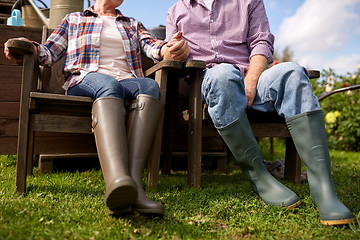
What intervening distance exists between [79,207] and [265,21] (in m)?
1.58

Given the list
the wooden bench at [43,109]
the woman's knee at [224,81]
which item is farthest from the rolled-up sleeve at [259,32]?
the wooden bench at [43,109]

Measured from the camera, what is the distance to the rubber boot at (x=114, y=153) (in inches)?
48.6

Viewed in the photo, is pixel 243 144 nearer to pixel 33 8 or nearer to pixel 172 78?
pixel 172 78

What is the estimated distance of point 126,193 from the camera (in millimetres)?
1237

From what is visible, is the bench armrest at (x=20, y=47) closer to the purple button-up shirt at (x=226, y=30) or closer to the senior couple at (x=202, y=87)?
the senior couple at (x=202, y=87)

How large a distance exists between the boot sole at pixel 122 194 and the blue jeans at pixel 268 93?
59cm

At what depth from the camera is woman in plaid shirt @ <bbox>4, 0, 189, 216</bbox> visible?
1.34m

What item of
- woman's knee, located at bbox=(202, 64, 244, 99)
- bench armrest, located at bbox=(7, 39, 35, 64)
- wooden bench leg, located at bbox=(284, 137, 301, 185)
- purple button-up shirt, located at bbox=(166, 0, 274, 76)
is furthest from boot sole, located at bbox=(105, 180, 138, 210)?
wooden bench leg, located at bbox=(284, 137, 301, 185)

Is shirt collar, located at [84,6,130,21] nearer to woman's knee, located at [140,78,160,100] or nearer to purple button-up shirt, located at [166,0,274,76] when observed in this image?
purple button-up shirt, located at [166,0,274,76]

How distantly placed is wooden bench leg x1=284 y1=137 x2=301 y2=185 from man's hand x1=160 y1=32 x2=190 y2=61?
92 cm

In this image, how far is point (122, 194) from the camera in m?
1.24

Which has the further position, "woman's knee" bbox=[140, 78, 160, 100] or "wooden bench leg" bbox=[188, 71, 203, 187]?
"wooden bench leg" bbox=[188, 71, 203, 187]

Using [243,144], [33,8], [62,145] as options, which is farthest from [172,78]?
[33,8]

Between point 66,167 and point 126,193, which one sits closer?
point 126,193
